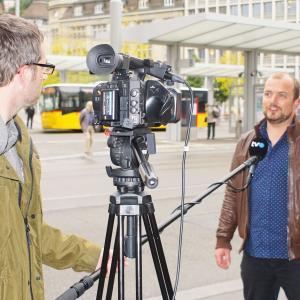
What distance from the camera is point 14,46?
1.89 metres

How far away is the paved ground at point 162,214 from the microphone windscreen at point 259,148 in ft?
1.87

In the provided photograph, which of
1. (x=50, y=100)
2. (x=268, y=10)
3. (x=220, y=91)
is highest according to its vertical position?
(x=268, y=10)

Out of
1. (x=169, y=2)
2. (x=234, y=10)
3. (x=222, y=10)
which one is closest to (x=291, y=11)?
(x=234, y=10)

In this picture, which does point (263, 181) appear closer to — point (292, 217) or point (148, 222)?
point (292, 217)

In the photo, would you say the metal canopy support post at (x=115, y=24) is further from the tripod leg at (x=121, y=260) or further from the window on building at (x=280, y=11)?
the tripod leg at (x=121, y=260)

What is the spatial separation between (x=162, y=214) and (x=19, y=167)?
19.0 ft

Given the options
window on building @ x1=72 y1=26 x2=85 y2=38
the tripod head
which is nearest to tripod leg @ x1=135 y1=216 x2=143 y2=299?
the tripod head

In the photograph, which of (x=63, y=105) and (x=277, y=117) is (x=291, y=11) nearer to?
(x=63, y=105)

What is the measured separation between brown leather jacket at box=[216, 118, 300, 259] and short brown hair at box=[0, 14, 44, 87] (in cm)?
151

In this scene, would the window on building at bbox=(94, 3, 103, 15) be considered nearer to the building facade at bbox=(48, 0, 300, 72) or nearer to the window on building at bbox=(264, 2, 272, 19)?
the building facade at bbox=(48, 0, 300, 72)

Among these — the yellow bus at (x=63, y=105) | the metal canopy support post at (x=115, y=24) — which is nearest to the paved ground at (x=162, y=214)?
the metal canopy support post at (x=115, y=24)

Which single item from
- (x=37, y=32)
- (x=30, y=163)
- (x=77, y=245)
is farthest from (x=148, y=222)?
(x=37, y=32)

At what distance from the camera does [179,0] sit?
20.9 metres

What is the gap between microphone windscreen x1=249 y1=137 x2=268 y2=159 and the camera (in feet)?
9.32
